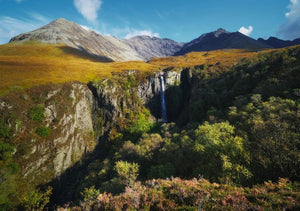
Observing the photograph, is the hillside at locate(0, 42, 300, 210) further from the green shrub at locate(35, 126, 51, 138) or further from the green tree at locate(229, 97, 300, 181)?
the green shrub at locate(35, 126, 51, 138)

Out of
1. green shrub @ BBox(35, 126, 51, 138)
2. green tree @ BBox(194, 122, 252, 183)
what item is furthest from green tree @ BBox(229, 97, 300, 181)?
green shrub @ BBox(35, 126, 51, 138)

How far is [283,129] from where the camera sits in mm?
16781

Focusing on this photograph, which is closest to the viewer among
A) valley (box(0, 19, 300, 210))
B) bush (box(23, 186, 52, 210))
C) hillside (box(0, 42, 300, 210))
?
valley (box(0, 19, 300, 210))

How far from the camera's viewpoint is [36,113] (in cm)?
3425

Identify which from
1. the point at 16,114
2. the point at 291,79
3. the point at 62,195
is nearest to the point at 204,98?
the point at 291,79

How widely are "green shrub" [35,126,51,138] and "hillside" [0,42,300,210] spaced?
0.27 m

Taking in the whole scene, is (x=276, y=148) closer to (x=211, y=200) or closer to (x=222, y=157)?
(x=222, y=157)

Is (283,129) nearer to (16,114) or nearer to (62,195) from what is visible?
(62,195)

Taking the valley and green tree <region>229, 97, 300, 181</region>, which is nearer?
the valley

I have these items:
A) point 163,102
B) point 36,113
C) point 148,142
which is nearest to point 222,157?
point 148,142

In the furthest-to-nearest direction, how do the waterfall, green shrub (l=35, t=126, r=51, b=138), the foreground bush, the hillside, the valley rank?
the waterfall
green shrub (l=35, t=126, r=51, b=138)
the hillside
the valley
the foreground bush

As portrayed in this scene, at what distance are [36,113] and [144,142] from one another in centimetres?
2989

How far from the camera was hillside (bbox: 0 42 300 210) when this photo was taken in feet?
37.7

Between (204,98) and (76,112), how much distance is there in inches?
1924
